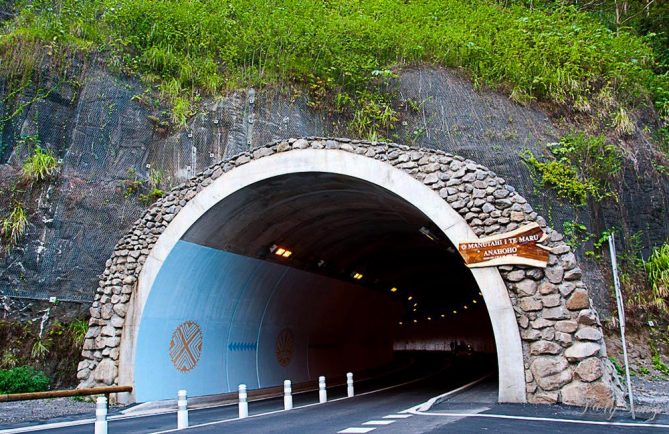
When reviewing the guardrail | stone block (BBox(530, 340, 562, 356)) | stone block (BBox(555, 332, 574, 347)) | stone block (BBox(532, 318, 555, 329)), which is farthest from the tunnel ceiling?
stone block (BBox(555, 332, 574, 347))

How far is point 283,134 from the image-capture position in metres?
19.8

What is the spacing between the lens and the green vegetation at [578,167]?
17.7m

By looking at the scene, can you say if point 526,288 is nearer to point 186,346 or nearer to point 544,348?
point 544,348

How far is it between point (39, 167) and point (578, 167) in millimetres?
16416

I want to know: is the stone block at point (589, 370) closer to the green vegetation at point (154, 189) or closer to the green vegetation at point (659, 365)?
the green vegetation at point (659, 365)

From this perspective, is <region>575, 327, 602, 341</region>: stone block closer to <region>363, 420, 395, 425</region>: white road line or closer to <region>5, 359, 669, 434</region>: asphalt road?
<region>5, 359, 669, 434</region>: asphalt road

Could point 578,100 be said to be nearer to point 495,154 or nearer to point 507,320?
point 495,154

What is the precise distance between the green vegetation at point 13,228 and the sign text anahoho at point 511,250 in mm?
12251

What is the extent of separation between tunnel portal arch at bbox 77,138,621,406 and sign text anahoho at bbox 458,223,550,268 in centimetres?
17

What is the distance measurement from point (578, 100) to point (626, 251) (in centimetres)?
609

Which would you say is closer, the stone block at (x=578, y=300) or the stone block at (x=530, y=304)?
the stone block at (x=578, y=300)

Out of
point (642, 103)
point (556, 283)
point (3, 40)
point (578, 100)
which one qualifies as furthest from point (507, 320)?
point (3, 40)

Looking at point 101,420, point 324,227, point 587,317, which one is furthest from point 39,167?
point 587,317

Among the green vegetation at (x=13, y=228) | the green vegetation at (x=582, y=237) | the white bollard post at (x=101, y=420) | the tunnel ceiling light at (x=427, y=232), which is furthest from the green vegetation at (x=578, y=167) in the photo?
the green vegetation at (x=13, y=228)
